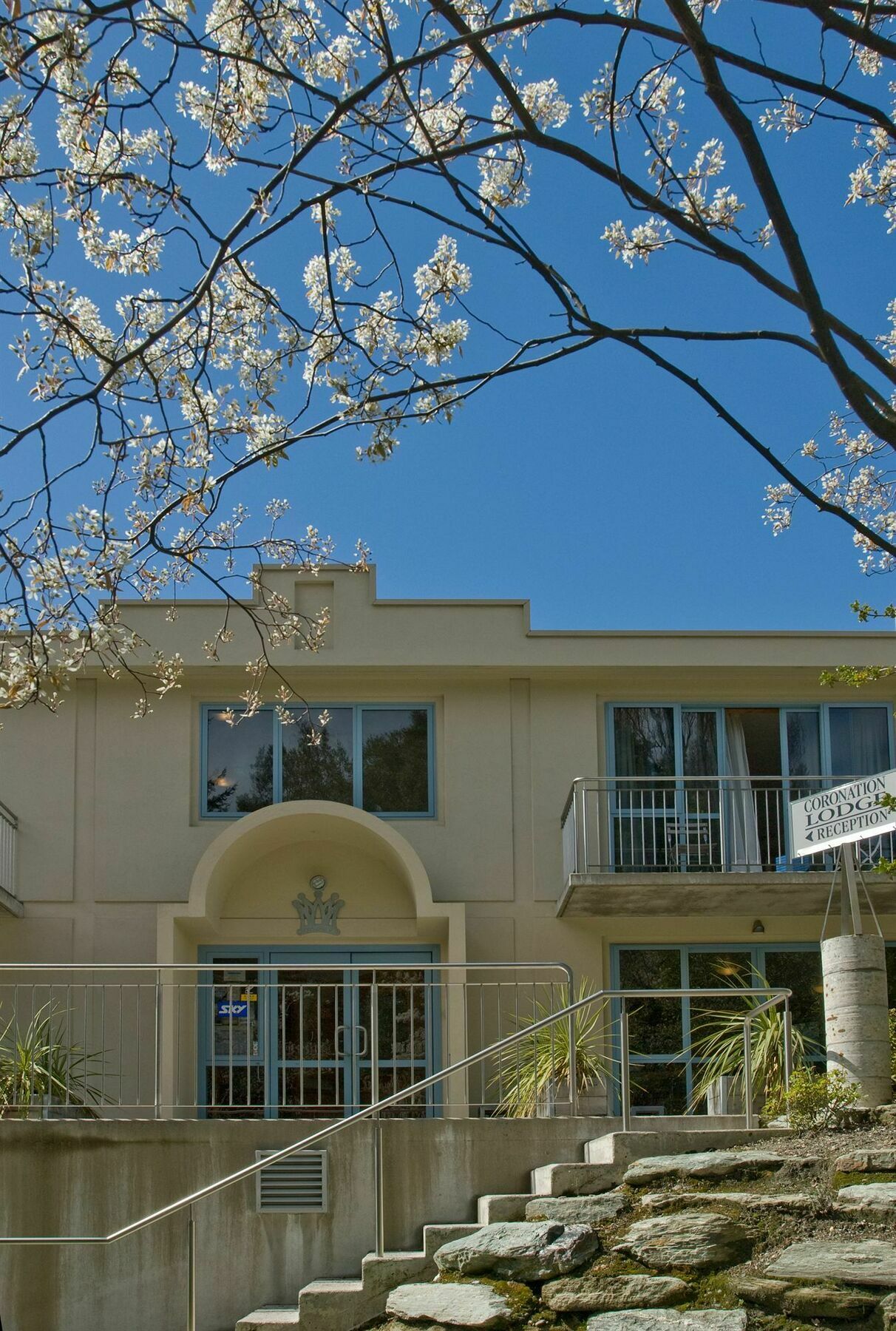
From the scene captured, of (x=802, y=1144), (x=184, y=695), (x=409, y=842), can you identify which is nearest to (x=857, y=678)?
(x=802, y=1144)

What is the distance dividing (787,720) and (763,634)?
1175mm

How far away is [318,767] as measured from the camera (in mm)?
17469

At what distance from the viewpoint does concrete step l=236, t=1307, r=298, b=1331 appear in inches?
418

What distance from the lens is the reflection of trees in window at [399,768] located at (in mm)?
17406

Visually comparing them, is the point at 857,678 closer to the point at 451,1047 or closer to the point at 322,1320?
the point at 322,1320

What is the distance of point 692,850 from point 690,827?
0.81 feet

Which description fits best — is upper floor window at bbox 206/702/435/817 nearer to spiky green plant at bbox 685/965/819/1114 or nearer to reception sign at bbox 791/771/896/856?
spiky green plant at bbox 685/965/819/1114

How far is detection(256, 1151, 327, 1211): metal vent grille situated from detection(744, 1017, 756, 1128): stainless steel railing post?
308 centimetres

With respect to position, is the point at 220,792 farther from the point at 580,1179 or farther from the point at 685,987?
the point at 580,1179

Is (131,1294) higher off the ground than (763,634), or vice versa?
(763,634)

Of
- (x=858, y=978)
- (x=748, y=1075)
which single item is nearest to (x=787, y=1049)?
(x=748, y=1075)

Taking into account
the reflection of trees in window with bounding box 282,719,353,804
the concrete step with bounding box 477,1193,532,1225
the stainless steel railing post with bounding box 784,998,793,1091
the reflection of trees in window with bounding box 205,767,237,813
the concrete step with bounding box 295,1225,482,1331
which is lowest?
the concrete step with bounding box 295,1225,482,1331

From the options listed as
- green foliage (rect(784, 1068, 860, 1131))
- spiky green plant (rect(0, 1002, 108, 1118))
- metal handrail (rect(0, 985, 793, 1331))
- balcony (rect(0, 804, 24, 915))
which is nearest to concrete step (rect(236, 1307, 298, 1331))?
metal handrail (rect(0, 985, 793, 1331))

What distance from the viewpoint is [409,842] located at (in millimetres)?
17016
